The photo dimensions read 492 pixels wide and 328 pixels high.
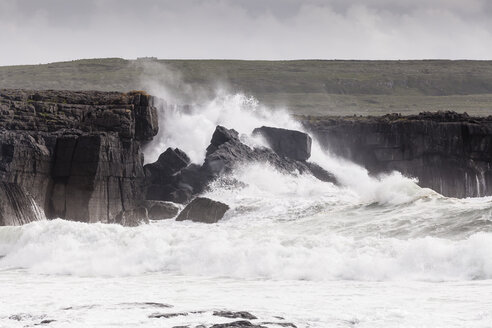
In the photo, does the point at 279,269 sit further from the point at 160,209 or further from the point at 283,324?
the point at 160,209

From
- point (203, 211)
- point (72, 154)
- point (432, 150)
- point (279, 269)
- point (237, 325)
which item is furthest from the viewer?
point (432, 150)

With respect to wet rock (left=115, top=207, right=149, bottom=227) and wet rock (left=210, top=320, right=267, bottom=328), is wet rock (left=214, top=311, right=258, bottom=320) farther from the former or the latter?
wet rock (left=115, top=207, right=149, bottom=227)

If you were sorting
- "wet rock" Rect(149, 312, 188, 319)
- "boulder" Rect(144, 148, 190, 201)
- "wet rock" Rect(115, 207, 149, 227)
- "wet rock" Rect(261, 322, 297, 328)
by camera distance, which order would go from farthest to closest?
"boulder" Rect(144, 148, 190, 201) < "wet rock" Rect(115, 207, 149, 227) < "wet rock" Rect(149, 312, 188, 319) < "wet rock" Rect(261, 322, 297, 328)

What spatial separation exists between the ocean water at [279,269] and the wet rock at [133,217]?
8.32 feet

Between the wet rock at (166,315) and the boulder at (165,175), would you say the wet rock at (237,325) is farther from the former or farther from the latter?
the boulder at (165,175)

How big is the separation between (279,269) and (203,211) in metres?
16.2

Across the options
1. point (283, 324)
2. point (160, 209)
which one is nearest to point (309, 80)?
point (160, 209)

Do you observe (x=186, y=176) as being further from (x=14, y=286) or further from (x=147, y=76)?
(x=147, y=76)

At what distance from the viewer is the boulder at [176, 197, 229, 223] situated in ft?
122

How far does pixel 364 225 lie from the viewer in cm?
2727

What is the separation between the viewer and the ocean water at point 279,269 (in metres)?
15.6

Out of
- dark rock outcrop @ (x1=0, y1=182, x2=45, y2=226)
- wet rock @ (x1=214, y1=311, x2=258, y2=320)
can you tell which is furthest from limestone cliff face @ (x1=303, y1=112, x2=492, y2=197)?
wet rock @ (x1=214, y1=311, x2=258, y2=320)

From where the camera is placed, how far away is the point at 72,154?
35594 mm

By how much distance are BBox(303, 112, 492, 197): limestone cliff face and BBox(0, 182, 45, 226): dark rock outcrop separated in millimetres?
24656
